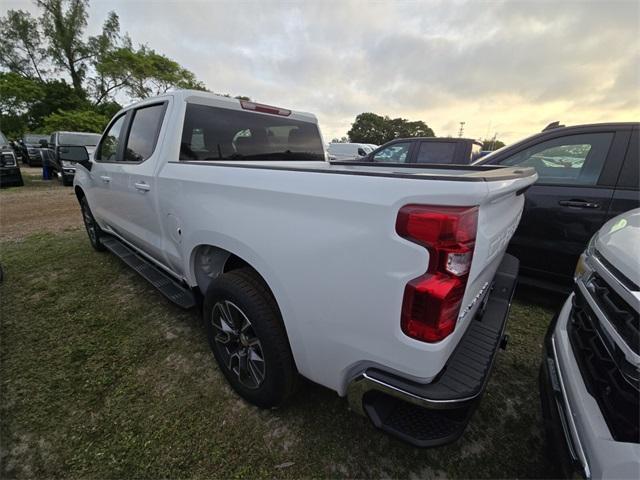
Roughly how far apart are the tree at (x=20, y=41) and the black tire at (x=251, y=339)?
128 ft

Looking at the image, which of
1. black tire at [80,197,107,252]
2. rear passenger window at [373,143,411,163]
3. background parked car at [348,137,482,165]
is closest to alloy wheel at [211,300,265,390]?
black tire at [80,197,107,252]

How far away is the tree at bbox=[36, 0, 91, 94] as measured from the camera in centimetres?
2583

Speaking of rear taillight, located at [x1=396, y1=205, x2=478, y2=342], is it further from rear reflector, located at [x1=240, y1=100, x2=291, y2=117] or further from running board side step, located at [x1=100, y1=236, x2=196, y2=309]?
rear reflector, located at [x1=240, y1=100, x2=291, y2=117]

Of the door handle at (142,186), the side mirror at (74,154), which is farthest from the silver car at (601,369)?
the side mirror at (74,154)

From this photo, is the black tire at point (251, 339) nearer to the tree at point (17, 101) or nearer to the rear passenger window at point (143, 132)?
the rear passenger window at point (143, 132)

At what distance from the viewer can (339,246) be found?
1.18 meters

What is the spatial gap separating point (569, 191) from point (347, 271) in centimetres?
273

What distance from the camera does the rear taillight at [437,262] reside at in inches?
39.1

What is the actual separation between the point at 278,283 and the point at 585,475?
1.30 metres

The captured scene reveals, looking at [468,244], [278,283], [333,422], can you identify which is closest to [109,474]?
[333,422]

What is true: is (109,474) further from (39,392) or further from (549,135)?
(549,135)

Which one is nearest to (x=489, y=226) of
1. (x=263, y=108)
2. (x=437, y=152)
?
(x=263, y=108)

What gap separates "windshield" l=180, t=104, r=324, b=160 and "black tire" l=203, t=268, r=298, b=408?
3.85 feet

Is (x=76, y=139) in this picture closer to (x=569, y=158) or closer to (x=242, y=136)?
(x=242, y=136)
